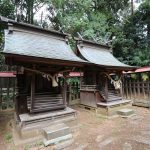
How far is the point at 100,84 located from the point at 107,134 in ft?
12.5

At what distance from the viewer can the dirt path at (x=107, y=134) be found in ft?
15.3

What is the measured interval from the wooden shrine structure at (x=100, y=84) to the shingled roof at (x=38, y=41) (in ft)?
5.78

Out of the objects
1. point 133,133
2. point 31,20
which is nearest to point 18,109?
point 133,133

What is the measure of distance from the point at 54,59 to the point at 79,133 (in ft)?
9.57

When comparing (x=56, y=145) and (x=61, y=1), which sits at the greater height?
(x=61, y=1)

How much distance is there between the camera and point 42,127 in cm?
565

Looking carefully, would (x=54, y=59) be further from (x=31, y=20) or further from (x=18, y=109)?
(x=31, y=20)

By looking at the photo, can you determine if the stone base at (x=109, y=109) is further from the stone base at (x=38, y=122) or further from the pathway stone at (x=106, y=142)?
the pathway stone at (x=106, y=142)

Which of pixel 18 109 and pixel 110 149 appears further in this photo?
pixel 18 109

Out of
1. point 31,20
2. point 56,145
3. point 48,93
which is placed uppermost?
point 31,20

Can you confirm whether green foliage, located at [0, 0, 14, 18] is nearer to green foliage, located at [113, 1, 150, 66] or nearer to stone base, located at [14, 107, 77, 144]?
green foliage, located at [113, 1, 150, 66]

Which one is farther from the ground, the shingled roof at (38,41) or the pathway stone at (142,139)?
the shingled roof at (38,41)

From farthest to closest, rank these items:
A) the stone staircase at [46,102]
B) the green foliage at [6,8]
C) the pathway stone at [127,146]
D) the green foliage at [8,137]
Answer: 1. the green foliage at [6,8]
2. the stone staircase at [46,102]
3. the green foliage at [8,137]
4. the pathway stone at [127,146]

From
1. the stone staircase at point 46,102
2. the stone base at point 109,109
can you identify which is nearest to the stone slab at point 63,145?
the stone staircase at point 46,102
